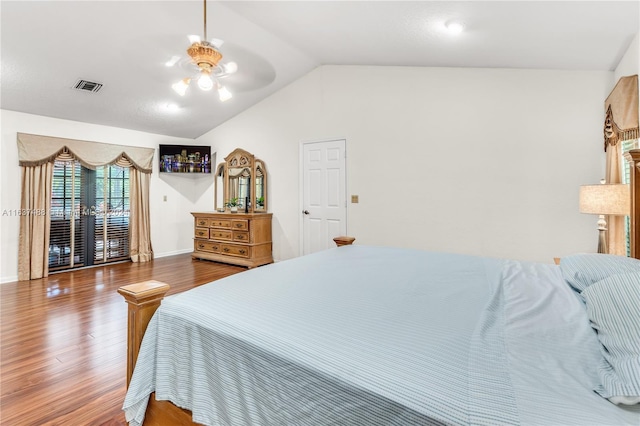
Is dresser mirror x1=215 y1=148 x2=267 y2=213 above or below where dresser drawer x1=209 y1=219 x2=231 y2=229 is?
above

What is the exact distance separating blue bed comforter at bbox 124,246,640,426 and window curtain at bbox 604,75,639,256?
5.33 ft

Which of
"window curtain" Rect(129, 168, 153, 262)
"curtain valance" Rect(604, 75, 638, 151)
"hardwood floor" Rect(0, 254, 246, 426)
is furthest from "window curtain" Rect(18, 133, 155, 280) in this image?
"curtain valance" Rect(604, 75, 638, 151)

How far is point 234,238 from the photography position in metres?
5.23

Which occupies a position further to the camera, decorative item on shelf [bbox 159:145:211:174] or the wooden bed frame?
decorative item on shelf [bbox 159:145:211:174]

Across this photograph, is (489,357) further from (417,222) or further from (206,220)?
(206,220)

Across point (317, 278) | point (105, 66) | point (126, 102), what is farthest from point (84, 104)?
point (317, 278)

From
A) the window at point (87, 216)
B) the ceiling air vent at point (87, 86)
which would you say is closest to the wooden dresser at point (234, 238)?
the window at point (87, 216)

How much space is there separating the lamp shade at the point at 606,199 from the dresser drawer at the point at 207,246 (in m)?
4.88

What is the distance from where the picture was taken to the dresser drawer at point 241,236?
200 inches

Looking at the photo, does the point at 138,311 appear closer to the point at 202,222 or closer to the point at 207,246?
the point at 207,246

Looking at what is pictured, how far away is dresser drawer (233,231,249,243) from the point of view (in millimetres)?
5074

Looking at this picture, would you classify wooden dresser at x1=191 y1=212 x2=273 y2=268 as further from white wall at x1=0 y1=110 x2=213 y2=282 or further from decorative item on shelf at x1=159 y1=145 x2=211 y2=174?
decorative item on shelf at x1=159 y1=145 x2=211 y2=174

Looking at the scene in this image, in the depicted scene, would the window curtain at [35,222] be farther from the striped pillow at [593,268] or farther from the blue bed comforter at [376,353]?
the striped pillow at [593,268]

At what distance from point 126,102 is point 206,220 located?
7.16 ft
